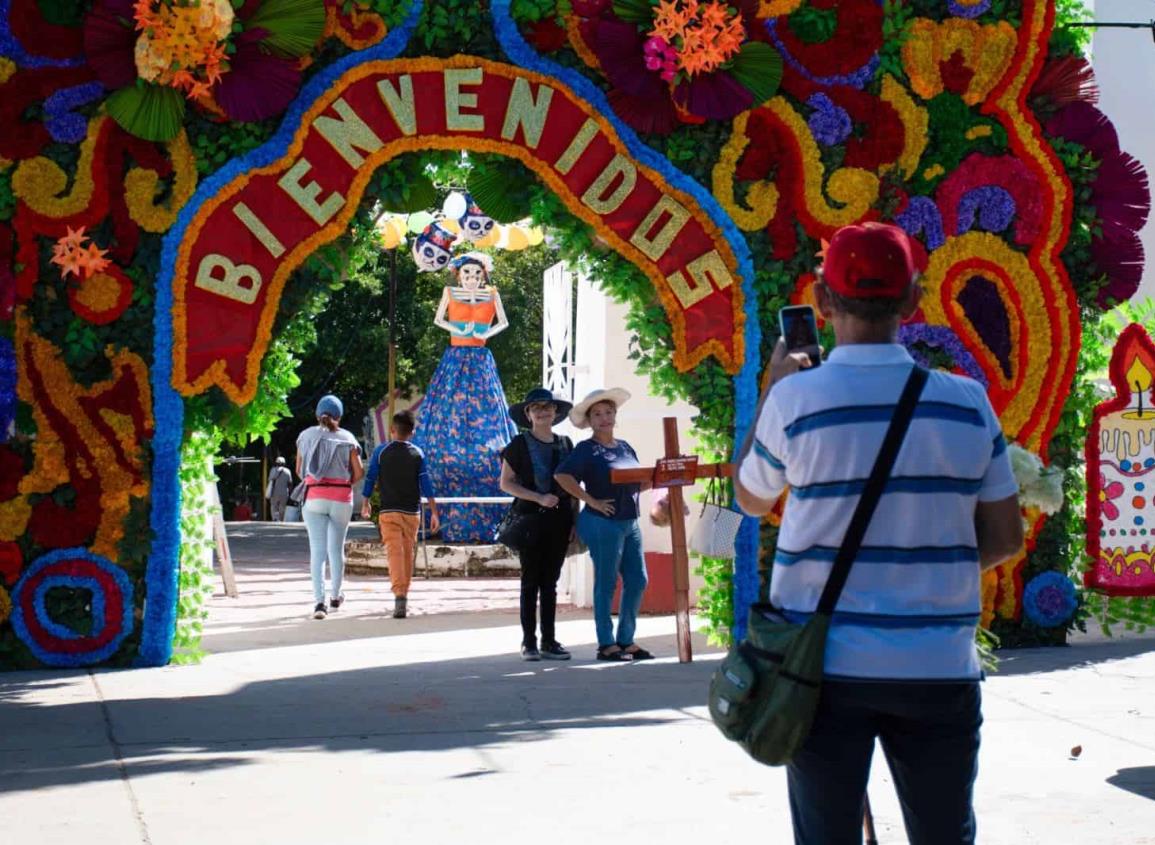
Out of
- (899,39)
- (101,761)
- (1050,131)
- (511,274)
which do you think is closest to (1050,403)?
(1050,131)

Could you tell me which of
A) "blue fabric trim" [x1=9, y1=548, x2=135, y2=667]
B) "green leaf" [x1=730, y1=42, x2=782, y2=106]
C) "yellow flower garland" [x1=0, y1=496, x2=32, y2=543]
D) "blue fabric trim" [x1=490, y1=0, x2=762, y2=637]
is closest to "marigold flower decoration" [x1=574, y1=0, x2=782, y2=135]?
"green leaf" [x1=730, y1=42, x2=782, y2=106]

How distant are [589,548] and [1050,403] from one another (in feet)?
10.5

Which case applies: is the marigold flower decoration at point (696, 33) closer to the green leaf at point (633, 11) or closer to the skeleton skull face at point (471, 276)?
the green leaf at point (633, 11)

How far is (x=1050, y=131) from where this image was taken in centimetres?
1141

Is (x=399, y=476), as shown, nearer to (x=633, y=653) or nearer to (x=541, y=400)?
(x=541, y=400)

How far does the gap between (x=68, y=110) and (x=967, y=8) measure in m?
5.74

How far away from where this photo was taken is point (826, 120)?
36.1 ft

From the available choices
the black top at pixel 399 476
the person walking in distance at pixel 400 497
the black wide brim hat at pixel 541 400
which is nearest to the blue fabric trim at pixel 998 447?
the black wide brim hat at pixel 541 400

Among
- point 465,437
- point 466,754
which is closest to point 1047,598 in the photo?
point 466,754

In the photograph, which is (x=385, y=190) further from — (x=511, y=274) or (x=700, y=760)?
(x=511, y=274)

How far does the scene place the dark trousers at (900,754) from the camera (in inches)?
138

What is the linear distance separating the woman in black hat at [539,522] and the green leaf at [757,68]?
7.83 feet

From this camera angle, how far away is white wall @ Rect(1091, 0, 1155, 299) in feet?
52.2

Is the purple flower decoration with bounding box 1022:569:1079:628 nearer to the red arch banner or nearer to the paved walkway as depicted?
the paved walkway
